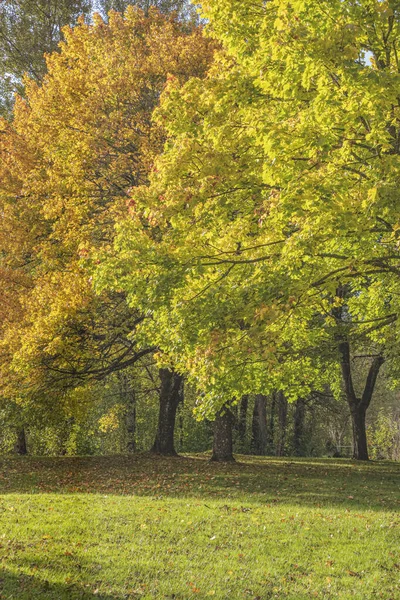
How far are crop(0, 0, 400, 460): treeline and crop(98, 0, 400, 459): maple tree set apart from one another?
0.12 ft

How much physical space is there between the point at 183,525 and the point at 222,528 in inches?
27.5

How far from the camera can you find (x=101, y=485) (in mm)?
15000

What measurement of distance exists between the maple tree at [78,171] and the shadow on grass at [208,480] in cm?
264

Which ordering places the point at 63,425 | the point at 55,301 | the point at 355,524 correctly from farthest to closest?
the point at 63,425 < the point at 55,301 < the point at 355,524

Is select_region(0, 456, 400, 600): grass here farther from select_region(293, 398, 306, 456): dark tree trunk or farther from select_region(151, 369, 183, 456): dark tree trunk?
select_region(293, 398, 306, 456): dark tree trunk

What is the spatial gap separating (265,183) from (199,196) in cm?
114

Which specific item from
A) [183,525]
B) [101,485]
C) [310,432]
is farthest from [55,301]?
[310,432]

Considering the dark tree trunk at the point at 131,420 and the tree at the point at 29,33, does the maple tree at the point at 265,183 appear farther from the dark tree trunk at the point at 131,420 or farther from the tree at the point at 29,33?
the dark tree trunk at the point at 131,420

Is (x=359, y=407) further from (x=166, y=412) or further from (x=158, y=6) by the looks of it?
(x=158, y=6)

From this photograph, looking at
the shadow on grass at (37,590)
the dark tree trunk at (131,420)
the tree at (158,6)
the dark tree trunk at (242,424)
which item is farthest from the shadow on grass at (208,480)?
the tree at (158,6)

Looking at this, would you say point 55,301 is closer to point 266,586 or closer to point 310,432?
point 266,586

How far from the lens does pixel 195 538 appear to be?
9.40 metres

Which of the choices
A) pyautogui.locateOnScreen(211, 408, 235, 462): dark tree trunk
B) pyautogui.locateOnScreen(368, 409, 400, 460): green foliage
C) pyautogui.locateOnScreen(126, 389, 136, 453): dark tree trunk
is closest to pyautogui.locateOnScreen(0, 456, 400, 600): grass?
pyautogui.locateOnScreen(211, 408, 235, 462): dark tree trunk

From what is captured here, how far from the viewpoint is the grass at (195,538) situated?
7.18m
